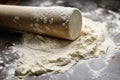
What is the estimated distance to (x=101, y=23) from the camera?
7.47 ft

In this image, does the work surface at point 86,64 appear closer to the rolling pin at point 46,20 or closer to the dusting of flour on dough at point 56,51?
the dusting of flour on dough at point 56,51

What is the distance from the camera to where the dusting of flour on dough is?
5.74 feet

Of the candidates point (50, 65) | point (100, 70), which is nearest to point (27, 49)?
point (50, 65)

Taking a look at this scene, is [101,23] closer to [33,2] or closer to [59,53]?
[59,53]

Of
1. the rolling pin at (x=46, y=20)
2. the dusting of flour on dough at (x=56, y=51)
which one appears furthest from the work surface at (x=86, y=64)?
the rolling pin at (x=46, y=20)

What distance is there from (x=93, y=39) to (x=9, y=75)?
Answer: 744 mm

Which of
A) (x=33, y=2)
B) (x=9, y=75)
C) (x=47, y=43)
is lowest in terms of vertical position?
(x=9, y=75)

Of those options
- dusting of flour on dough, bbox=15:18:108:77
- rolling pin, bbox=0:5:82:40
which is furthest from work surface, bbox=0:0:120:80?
rolling pin, bbox=0:5:82:40

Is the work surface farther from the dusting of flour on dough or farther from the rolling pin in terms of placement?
the rolling pin

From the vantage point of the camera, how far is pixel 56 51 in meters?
1.91

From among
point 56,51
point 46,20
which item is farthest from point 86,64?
point 46,20

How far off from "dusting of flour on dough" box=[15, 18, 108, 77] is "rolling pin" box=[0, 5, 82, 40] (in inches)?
2.4

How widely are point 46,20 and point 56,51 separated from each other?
26 cm

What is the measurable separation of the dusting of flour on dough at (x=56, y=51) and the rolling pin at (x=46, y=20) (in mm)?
62
